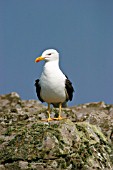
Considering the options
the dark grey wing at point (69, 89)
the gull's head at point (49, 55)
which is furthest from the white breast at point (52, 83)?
the gull's head at point (49, 55)

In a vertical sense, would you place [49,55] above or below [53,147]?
above

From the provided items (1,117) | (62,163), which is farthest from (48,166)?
(1,117)

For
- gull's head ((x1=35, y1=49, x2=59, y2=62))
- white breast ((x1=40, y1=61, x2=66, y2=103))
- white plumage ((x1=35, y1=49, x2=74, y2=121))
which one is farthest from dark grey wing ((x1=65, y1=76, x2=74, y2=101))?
gull's head ((x1=35, y1=49, x2=59, y2=62))

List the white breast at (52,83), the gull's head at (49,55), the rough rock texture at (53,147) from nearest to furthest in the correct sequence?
1. the rough rock texture at (53,147)
2. the white breast at (52,83)
3. the gull's head at (49,55)

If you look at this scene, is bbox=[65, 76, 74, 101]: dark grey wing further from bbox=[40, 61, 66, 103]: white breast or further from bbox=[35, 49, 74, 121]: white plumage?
bbox=[40, 61, 66, 103]: white breast

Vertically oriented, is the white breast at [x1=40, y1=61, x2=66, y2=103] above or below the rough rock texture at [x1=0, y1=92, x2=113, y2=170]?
above

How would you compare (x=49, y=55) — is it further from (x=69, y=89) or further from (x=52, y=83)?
(x=69, y=89)

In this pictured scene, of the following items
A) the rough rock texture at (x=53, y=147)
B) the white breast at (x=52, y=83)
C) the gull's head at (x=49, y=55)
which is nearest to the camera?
the rough rock texture at (x=53, y=147)

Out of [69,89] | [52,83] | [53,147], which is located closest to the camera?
[53,147]

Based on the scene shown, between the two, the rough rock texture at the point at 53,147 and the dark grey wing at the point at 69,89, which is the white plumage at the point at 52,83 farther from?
the rough rock texture at the point at 53,147

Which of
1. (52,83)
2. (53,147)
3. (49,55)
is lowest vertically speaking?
(53,147)

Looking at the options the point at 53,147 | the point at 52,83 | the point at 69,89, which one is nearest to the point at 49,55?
the point at 52,83

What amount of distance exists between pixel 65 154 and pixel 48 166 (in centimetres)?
76

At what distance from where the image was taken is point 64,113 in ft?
85.3
